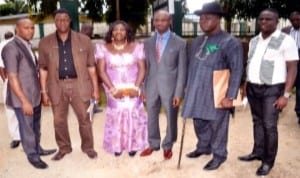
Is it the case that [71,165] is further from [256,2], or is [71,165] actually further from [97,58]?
[256,2]

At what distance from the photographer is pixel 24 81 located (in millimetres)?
4191

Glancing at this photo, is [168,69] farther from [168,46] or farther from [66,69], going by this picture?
[66,69]

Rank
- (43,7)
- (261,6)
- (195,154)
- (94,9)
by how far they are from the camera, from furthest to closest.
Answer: (43,7), (94,9), (261,6), (195,154)

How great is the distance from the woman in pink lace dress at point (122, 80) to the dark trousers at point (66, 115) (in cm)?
30

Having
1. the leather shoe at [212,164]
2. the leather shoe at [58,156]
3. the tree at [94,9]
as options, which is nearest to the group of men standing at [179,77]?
the leather shoe at [212,164]

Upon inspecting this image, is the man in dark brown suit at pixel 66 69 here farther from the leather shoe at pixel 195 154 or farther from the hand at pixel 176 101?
the leather shoe at pixel 195 154

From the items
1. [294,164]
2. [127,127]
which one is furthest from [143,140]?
[294,164]

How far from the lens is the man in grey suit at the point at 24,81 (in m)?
4.07

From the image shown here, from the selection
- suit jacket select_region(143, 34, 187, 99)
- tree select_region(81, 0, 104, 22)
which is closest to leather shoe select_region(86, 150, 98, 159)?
suit jacket select_region(143, 34, 187, 99)

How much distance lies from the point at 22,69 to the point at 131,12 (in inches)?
584

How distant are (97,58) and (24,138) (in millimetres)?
1299

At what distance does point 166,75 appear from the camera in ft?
14.3

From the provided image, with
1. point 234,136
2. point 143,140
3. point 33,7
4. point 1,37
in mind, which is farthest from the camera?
point 1,37

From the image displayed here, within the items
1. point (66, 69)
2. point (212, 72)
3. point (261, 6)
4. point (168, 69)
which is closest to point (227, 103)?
point (212, 72)
